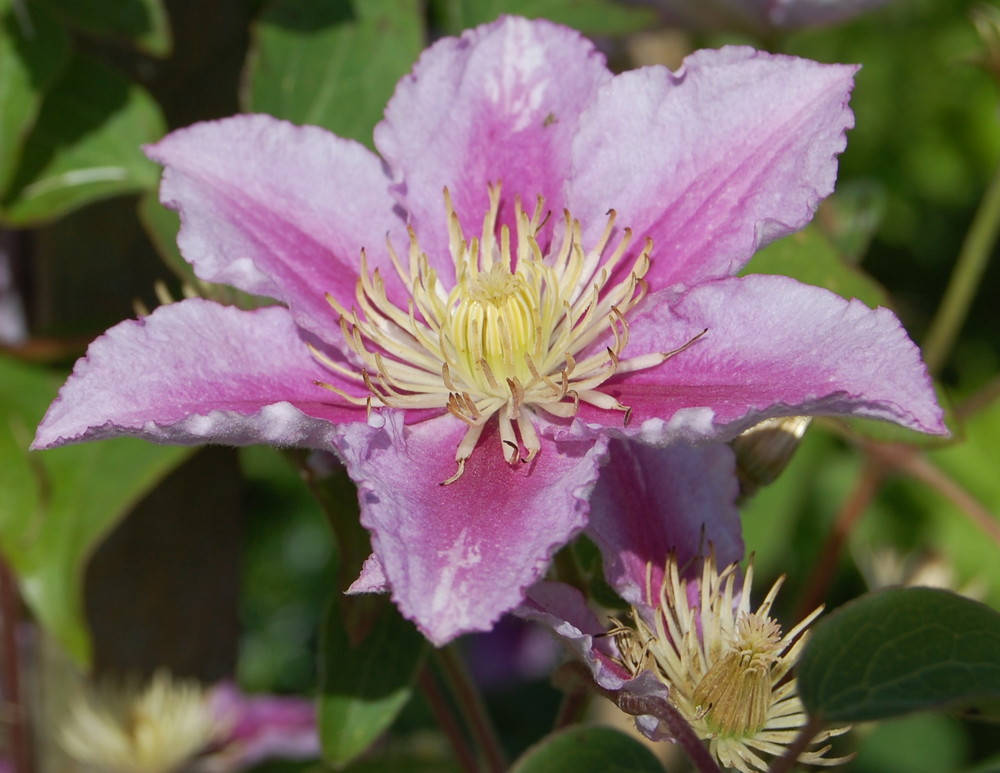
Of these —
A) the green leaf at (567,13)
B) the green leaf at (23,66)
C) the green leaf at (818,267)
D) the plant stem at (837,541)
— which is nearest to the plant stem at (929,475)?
the plant stem at (837,541)

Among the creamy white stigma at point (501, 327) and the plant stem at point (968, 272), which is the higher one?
the creamy white stigma at point (501, 327)

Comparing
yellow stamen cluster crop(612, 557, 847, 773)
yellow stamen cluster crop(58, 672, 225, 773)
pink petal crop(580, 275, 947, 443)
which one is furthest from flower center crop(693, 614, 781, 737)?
yellow stamen cluster crop(58, 672, 225, 773)

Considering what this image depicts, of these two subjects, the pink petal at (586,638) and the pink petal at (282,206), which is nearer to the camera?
the pink petal at (586,638)

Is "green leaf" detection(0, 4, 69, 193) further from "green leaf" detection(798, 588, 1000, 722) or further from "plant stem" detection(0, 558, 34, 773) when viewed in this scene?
"green leaf" detection(798, 588, 1000, 722)

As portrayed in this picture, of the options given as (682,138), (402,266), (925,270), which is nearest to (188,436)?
(402,266)

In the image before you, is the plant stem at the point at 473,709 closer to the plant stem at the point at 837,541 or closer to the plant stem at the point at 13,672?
the plant stem at the point at 837,541

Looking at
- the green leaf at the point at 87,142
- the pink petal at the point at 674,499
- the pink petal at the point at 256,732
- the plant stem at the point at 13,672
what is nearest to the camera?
the pink petal at the point at 674,499
